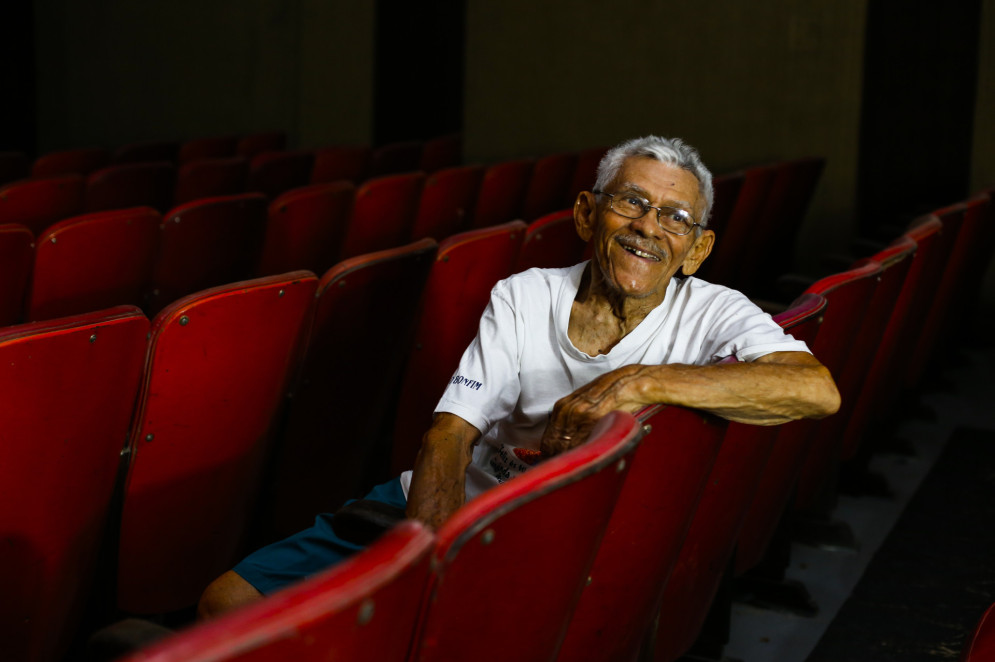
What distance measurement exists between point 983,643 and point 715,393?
0.41m

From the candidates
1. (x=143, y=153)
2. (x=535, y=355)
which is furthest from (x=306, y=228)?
(x=143, y=153)

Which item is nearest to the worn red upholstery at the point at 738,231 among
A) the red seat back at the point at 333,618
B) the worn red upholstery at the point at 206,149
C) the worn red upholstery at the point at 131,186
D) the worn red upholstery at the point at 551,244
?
the worn red upholstery at the point at 551,244

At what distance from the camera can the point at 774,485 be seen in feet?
6.21

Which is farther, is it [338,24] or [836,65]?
[338,24]

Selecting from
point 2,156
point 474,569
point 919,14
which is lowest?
point 2,156

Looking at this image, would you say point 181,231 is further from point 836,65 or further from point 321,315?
point 836,65

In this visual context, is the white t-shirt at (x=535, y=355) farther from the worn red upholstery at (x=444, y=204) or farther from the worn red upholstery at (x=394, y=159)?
the worn red upholstery at (x=394, y=159)

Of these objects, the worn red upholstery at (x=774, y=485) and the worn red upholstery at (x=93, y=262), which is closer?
the worn red upholstery at (x=774, y=485)

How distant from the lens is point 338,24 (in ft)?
23.0

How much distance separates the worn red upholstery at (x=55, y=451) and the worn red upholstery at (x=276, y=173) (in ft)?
9.46

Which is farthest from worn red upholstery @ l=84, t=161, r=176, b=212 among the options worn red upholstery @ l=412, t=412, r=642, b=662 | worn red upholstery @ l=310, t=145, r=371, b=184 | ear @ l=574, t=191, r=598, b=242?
worn red upholstery @ l=412, t=412, r=642, b=662

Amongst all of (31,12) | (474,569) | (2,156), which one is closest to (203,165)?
(2,156)

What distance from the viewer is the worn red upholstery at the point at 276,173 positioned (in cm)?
434

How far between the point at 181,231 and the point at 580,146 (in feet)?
10.8
